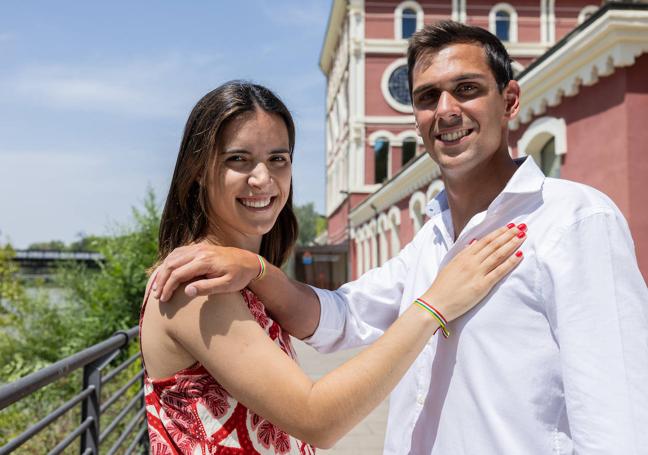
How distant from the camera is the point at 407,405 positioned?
6.26 ft

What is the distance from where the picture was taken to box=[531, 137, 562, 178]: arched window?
33.1 ft

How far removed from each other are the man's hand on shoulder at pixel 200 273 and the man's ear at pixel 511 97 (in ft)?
3.04

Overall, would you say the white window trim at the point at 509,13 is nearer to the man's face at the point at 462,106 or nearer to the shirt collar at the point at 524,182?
the man's face at the point at 462,106

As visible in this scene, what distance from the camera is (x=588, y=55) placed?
874 centimetres

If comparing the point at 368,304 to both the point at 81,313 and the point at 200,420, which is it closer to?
the point at 200,420

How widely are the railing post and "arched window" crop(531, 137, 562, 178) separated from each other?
26.6ft

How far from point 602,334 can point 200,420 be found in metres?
0.98

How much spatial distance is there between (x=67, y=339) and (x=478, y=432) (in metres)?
9.25

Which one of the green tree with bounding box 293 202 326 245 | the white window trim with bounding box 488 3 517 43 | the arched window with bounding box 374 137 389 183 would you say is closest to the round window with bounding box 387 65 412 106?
the arched window with bounding box 374 137 389 183

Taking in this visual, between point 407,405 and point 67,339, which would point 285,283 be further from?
point 67,339

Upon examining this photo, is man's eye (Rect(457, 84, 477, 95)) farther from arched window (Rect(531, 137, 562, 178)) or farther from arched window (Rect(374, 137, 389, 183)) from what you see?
arched window (Rect(374, 137, 389, 183))

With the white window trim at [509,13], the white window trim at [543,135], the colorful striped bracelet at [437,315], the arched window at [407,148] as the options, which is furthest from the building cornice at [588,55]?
the white window trim at [509,13]

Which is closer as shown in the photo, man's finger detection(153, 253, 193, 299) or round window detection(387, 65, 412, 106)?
man's finger detection(153, 253, 193, 299)

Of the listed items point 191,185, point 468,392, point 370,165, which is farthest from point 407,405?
point 370,165
